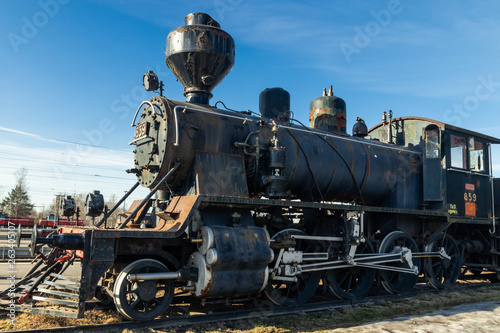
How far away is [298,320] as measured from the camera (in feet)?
19.7

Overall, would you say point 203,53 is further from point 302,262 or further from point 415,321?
point 415,321

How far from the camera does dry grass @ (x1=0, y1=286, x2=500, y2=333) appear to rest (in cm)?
533

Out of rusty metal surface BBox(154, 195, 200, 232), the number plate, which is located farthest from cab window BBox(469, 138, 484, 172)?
the number plate

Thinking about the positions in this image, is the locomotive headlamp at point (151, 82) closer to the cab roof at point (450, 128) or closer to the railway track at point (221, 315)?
the railway track at point (221, 315)

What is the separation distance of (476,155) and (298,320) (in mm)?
7094

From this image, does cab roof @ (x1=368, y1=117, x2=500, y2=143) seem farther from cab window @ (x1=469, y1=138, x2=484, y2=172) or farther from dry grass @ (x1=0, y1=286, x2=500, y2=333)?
dry grass @ (x1=0, y1=286, x2=500, y2=333)

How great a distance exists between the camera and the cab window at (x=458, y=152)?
941 centimetres

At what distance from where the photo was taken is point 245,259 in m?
Answer: 5.61

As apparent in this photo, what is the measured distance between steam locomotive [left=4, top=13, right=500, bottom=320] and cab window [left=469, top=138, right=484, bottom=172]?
0.05 meters

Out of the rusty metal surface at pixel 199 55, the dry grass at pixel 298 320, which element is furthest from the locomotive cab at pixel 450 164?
the rusty metal surface at pixel 199 55

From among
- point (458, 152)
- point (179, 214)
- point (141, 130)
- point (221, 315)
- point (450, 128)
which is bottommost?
point (221, 315)

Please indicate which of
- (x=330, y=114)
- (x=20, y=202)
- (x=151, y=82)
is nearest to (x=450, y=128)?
(x=330, y=114)

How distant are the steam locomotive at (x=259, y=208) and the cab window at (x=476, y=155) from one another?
0.17ft

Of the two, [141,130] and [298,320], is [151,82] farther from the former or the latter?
[298,320]
